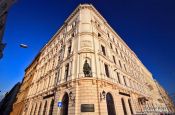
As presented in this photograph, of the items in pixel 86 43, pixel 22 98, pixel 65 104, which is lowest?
pixel 65 104

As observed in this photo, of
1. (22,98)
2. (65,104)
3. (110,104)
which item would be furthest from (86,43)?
(22,98)

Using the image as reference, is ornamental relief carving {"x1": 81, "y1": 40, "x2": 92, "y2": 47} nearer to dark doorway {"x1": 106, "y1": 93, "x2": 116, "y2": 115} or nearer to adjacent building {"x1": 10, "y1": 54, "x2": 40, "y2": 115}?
dark doorway {"x1": 106, "y1": 93, "x2": 116, "y2": 115}

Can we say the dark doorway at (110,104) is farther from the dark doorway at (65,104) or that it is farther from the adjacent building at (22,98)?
the adjacent building at (22,98)

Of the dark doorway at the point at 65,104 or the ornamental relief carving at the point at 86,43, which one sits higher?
the ornamental relief carving at the point at 86,43

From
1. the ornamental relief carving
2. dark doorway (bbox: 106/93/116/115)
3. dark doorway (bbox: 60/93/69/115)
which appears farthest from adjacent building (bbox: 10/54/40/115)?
the ornamental relief carving

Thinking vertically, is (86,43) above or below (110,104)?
above

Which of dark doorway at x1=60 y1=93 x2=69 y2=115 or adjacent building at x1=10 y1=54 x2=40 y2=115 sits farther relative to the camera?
adjacent building at x1=10 y1=54 x2=40 y2=115

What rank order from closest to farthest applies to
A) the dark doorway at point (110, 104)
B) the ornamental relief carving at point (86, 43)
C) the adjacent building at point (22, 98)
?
the dark doorway at point (110, 104) → the ornamental relief carving at point (86, 43) → the adjacent building at point (22, 98)

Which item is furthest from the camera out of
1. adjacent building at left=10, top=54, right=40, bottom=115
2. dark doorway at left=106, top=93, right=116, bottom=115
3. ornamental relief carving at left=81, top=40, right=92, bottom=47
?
adjacent building at left=10, top=54, right=40, bottom=115

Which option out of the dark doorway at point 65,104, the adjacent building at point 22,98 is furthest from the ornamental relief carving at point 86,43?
the adjacent building at point 22,98

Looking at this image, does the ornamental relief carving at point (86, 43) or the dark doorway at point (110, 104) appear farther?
the ornamental relief carving at point (86, 43)

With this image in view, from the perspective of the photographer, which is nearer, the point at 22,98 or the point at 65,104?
the point at 65,104

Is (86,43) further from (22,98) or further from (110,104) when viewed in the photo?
(22,98)

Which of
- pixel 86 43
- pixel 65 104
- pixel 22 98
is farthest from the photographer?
pixel 22 98
